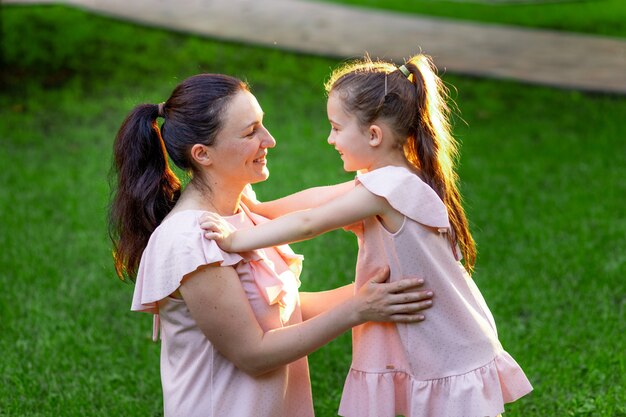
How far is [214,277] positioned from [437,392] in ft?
2.42

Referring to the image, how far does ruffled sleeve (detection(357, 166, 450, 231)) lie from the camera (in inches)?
112

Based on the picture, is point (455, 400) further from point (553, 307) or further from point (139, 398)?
point (553, 307)

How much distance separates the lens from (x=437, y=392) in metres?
2.95

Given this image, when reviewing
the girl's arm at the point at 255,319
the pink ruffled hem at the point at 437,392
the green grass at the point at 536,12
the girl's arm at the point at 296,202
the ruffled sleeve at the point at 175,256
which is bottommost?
the pink ruffled hem at the point at 437,392

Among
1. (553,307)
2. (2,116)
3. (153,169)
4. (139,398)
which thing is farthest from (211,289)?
(2,116)

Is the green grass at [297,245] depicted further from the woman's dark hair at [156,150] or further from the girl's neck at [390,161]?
the woman's dark hair at [156,150]

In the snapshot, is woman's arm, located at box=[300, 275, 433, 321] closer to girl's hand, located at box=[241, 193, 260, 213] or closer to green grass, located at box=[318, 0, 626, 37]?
girl's hand, located at box=[241, 193, 260, 213]

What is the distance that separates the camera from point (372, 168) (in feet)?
9.82

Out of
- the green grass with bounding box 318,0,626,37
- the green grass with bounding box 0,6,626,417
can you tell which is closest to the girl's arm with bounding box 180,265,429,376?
the green grass with bounding box 0,6,626,417

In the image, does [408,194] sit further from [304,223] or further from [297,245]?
[297,245]

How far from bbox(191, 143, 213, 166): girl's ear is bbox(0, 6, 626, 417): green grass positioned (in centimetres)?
131

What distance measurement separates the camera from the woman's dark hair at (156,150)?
3.02 m

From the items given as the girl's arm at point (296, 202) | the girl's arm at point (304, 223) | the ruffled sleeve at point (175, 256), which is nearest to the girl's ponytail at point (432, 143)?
the girl's arm at point (304, 223)

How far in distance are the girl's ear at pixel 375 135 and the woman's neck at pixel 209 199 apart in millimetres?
472
